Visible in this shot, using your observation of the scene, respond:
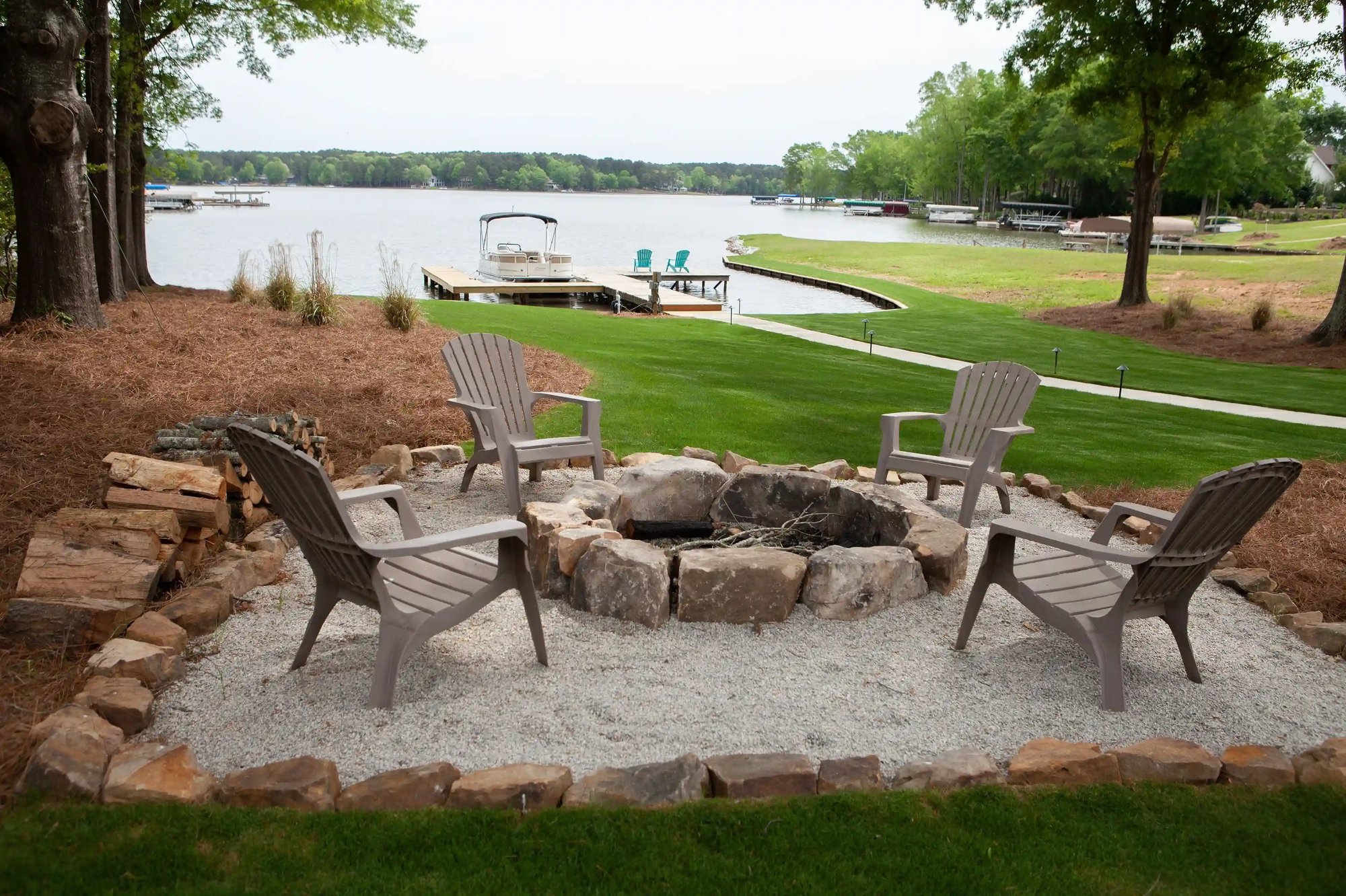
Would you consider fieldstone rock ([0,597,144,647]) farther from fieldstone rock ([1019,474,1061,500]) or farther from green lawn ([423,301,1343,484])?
fieldstone rock ([1019,474,1061,500])

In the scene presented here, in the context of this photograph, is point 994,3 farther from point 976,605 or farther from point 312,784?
point 312,784

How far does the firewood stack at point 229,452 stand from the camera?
4.67 meters

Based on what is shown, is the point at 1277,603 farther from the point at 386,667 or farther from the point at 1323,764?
the point at 386,667

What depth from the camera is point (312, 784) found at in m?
2.61

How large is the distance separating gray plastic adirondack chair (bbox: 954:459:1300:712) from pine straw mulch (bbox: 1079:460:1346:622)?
1253 mm

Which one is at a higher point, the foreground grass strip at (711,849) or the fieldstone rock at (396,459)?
the fieldstone rock at (396,459)

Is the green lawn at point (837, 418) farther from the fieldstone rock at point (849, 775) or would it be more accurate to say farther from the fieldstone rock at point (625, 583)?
the fieldstone rock at point (849, 775)

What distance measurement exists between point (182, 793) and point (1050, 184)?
8556 cm

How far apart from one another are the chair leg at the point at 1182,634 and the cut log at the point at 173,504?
389 cm

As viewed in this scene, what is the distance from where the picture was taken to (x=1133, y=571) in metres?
3.43

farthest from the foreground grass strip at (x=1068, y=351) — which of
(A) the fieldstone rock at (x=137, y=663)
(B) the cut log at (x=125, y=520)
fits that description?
(A) the fieldstone rock at (x=137, y=663)

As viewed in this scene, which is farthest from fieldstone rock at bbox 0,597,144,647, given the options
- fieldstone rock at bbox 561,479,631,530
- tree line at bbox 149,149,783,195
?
tree line at bbox 149,149,783,195

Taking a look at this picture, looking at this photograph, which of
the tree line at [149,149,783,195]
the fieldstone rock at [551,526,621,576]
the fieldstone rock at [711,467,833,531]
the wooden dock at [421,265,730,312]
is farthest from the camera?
the tree line at [149,149,783,195]

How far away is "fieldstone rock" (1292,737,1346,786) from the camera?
288cm
